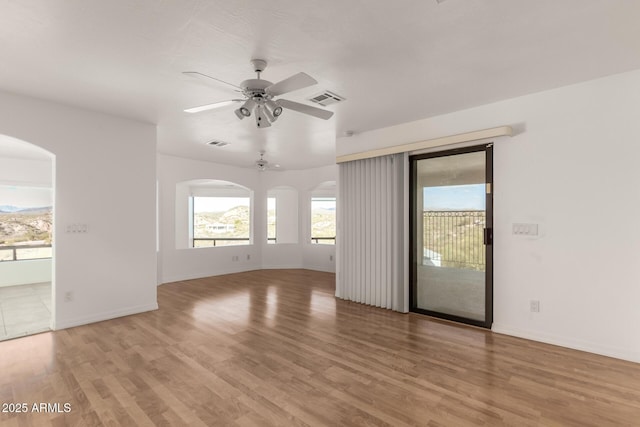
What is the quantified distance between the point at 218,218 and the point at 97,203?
6008 millimetres

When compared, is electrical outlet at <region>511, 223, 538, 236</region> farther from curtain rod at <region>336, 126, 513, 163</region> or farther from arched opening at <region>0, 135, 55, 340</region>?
arched opening at <region>0, 135, 55, 340</region>

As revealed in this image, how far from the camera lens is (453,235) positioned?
160 inches

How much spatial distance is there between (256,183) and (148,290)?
170 inches

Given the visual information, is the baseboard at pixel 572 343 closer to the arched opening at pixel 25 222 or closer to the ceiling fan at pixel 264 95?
the ceiling fan at pixel 264 95

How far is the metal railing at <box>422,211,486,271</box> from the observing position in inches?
152

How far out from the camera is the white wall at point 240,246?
6570 mm

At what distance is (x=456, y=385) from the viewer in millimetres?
2469

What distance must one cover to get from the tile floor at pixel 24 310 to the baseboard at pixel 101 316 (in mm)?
182

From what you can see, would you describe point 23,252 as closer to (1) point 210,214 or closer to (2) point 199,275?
(2) point 199,275

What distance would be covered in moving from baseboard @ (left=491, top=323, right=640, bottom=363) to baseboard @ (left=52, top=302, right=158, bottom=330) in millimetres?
4591

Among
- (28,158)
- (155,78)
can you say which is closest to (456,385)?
(155,78)

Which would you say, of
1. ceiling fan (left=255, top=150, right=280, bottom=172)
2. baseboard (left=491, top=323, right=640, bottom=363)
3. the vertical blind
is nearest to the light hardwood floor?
baseboard (left=491, top=323, right=640, bottom=363)

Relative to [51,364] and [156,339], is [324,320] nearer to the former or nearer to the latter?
[156,339]

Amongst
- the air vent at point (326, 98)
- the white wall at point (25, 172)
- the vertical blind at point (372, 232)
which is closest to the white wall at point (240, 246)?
the white wall at point (25, 172)
